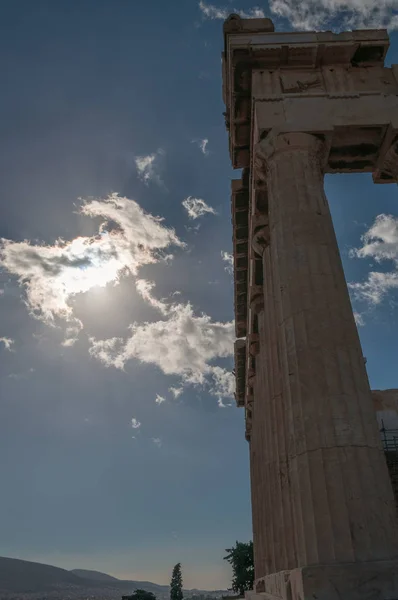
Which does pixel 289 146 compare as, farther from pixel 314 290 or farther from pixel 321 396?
pixel 321 396

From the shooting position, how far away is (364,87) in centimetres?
1859

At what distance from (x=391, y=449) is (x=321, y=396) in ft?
94.7

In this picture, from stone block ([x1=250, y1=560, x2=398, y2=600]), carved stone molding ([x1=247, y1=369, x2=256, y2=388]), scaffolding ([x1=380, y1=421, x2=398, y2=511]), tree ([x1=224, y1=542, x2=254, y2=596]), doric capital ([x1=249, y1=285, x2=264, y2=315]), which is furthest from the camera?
tree ([x1=224, y1=542, x2=254, y2=596])

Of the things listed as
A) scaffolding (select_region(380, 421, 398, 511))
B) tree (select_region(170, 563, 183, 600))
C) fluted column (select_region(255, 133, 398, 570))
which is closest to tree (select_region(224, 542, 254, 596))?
tree (select_region(170, 563, 183, 600))

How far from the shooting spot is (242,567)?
277 ft

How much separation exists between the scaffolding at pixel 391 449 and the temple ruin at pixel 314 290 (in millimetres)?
12130

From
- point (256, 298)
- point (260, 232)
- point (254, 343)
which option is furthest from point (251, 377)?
point (260, 232)

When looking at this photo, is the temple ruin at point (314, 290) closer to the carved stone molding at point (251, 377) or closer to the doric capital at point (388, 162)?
the doric capital at point (388, 162)

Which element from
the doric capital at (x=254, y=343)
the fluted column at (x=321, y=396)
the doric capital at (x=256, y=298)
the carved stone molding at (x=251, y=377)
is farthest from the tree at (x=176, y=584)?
the fluted column at (x=321, y=396)

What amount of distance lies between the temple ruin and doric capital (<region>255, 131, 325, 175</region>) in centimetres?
5

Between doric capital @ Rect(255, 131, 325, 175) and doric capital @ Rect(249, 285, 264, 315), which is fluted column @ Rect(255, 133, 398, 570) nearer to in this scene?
doric capital @ Rect(255, 131, 325, 175)

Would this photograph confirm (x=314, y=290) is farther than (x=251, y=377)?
No

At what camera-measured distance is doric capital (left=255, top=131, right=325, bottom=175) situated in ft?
53.5

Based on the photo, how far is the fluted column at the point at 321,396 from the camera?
9.59 metres
